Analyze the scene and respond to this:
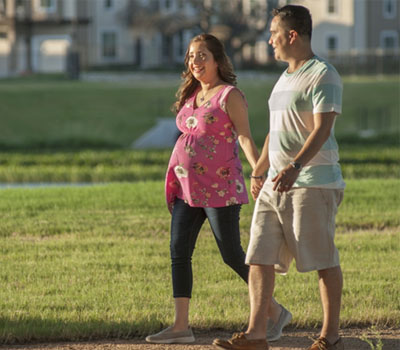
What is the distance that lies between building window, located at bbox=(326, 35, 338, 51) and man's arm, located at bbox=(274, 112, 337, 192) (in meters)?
56.7

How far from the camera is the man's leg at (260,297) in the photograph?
4922 millimetres

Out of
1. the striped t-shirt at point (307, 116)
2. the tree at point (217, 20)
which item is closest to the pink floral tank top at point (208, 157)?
the striped t-shirt at point (307, 116)

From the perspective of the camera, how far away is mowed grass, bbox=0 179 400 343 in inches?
231

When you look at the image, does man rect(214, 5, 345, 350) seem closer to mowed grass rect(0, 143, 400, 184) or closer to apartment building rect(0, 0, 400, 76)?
mowed grass rect(0, 143, 400, 184)

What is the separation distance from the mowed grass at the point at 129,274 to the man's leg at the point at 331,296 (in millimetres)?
953

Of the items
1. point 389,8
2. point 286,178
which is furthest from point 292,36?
point 389,8

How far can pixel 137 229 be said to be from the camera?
946 centimetres

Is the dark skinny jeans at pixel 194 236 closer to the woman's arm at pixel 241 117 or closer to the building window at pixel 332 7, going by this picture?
the woman's arm at pixel 241 117

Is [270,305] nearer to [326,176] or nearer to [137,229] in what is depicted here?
[326,176]

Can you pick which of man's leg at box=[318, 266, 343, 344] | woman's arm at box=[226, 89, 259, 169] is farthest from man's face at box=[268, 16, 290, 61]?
man's leg at box=[318, 266, 343, 344]

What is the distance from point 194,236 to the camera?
215 inches

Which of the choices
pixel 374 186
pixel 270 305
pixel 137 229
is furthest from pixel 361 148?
pixel 270 305

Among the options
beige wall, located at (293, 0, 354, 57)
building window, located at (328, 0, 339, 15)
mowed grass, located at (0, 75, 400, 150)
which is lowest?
mowed grass, located at (0, 75, 400, 150)

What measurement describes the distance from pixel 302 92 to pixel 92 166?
13.5 metres
